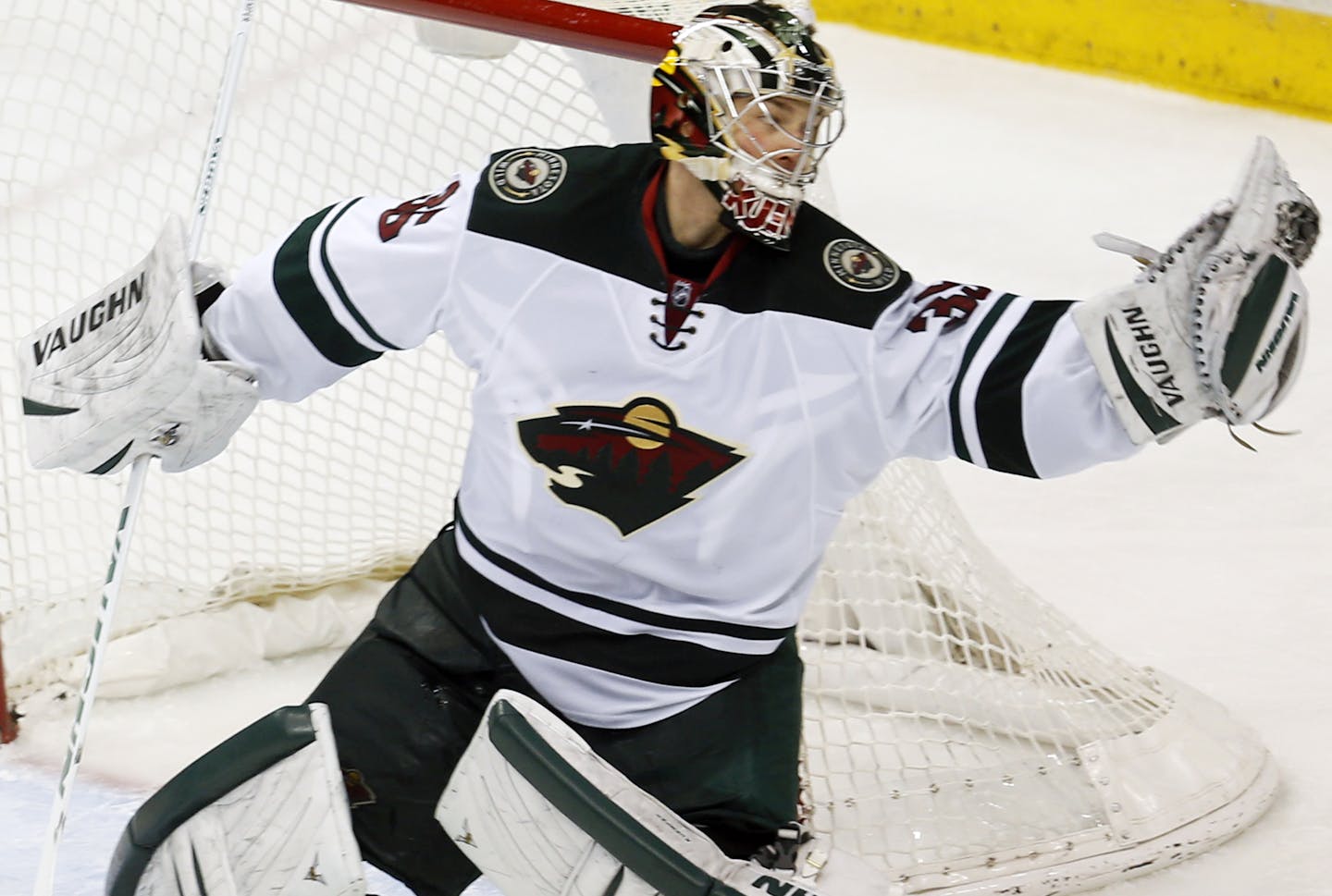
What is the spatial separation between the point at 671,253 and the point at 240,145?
2.40 m

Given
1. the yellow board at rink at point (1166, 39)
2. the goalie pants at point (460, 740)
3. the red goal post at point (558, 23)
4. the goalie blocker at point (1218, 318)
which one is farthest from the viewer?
the yellow board at rink at point (1166, 39)

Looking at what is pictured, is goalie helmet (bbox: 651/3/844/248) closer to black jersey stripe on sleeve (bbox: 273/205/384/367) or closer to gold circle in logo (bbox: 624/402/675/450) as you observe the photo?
gold circle in logo (bbox: 624/402/675/450)

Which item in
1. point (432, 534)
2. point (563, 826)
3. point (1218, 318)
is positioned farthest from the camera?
point (432, 534)

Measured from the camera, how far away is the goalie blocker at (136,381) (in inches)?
68.6

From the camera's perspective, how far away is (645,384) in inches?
66.1

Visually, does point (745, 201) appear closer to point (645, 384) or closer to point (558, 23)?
point (645, 384)

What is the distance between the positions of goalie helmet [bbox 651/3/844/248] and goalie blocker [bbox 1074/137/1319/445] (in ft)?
1.05

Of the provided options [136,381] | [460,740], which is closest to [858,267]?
[460,740]

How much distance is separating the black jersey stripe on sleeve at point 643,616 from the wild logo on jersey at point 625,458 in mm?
94

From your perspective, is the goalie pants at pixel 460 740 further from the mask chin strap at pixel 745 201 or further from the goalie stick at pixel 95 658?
the mask chin strap at pixel 745 201

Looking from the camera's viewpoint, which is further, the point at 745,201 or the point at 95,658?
the point at 95,658

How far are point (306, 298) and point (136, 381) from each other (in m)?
0.20

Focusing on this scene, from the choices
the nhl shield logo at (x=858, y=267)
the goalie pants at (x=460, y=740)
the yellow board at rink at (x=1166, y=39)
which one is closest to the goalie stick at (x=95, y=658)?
the goalie pants at (x=460, y=740)

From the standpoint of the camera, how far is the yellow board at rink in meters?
4.64
